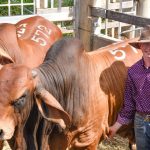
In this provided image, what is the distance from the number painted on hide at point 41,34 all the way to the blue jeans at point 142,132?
226 cm

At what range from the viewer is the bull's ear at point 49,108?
10.4 feet

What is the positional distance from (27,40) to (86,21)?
56.1 inches

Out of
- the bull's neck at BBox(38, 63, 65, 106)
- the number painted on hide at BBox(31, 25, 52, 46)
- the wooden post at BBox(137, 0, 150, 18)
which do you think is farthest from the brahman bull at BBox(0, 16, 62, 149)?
the wooden post at BBox(137, 0, 150, 18)

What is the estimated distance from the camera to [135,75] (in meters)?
3.38

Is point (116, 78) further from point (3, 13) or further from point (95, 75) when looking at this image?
point (3, 13)

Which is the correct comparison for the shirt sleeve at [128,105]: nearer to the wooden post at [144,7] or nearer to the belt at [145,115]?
the belt at [145,115]

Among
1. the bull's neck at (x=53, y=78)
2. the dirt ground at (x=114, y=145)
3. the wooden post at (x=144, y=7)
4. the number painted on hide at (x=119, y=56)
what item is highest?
the wooden post at (x=144, y=7)

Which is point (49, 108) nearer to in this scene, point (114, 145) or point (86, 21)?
point (114, 145)

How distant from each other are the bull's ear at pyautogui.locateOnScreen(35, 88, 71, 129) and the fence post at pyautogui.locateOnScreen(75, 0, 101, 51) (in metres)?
3.29

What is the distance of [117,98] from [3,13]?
6.10 meters

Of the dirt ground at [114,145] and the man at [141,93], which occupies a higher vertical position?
the man at [141,93]

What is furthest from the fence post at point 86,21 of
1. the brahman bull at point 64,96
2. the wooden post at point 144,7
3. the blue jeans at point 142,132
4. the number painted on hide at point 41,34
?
the blue jeans at point 142,132

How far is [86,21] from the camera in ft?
21.1

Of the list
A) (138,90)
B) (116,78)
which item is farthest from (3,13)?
(138,90)
